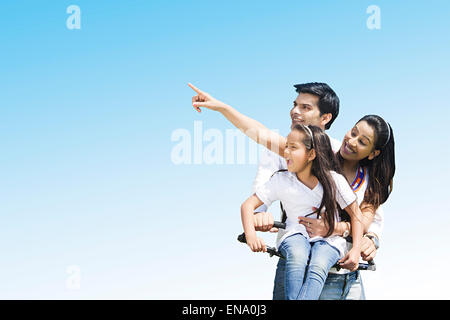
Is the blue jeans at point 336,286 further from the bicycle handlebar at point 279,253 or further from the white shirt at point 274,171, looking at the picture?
the white shirt at point 274,171

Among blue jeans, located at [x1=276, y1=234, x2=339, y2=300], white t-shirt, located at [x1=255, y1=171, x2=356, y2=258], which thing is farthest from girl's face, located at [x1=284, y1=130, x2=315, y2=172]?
blue jeans, located at [x1=276, y1=234, x2=339, y2=300]

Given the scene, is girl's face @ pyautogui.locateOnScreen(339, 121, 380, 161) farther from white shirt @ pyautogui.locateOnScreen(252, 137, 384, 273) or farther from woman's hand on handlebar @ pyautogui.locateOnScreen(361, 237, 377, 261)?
woman's hand on handlebar @ pyautogui.locateOnScreen(361, 237, 377, 261)

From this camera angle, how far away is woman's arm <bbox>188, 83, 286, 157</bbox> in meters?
4.66

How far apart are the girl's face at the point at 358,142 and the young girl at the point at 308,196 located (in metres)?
0.32

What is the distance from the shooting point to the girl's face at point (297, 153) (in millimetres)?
4320

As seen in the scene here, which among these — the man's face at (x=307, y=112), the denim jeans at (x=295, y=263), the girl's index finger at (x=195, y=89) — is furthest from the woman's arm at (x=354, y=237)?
the girl's index finger at (x=195, y=89)

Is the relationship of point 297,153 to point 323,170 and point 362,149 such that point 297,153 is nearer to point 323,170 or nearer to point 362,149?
point 323,170

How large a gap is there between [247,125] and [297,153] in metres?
0.62

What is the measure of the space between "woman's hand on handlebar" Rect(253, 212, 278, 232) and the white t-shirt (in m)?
0.10

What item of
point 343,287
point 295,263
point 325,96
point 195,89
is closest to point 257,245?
point 295,263

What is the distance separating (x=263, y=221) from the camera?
435cm
